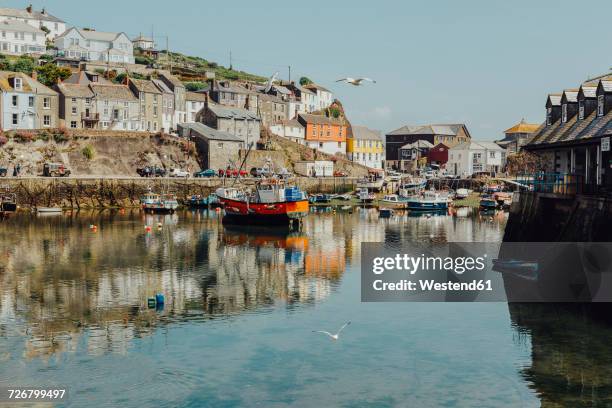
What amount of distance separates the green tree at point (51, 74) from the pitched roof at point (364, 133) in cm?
5412

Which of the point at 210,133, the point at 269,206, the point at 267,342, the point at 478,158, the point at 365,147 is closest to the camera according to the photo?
the point at 267,342

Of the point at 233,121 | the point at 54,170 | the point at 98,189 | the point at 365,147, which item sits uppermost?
the point at 233,121

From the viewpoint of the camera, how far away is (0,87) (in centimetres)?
9694

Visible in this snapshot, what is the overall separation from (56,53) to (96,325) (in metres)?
119

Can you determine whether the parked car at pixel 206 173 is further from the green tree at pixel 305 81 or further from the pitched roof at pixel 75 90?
the green tree at pixel 305 81

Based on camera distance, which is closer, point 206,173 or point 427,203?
point 427,203

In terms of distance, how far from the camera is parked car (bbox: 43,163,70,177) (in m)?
95.1

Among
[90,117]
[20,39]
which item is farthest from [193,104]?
[20,39]

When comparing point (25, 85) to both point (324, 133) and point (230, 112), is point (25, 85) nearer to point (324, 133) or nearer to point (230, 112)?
point (230, 112)

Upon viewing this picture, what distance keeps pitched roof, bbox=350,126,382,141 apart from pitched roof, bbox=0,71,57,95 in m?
59.9

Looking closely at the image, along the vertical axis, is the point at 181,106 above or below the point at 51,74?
below

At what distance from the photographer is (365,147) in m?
144

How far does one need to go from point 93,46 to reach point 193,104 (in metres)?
34.0

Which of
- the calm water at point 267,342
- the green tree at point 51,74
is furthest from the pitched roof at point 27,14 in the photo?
the calm water at point 267,342
